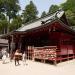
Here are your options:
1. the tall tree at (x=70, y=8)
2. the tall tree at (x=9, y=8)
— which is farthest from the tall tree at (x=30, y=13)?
the tall tree at (x=70, y=8)

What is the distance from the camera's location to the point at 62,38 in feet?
65.4

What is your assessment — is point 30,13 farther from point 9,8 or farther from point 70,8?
point 70,8

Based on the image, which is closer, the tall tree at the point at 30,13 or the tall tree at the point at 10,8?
the tall tree at the point at 10,8

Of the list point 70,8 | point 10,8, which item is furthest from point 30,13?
point 70,8

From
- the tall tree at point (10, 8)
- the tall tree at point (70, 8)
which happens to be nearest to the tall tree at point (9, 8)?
the tall tree at point (10, 8)

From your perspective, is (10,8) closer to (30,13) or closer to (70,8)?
(30,13)

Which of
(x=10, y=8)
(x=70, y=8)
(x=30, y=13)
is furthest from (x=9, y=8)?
(x=70, y=8)

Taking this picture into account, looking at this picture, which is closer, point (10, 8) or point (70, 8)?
point (70, 8)

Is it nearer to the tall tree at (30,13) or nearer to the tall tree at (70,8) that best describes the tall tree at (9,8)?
the tall tree at (30,13)

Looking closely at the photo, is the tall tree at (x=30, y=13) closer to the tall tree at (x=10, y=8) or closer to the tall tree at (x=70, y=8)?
the tall tree at (x=10, y=8)

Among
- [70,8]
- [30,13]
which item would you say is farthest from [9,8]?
[70,8]

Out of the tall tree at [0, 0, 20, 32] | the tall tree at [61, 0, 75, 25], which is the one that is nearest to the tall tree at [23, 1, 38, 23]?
the tall tree at [0, 0, 20, 32]

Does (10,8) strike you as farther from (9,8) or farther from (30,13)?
(30,13)

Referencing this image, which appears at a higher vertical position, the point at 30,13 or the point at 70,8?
the point at 30,13
